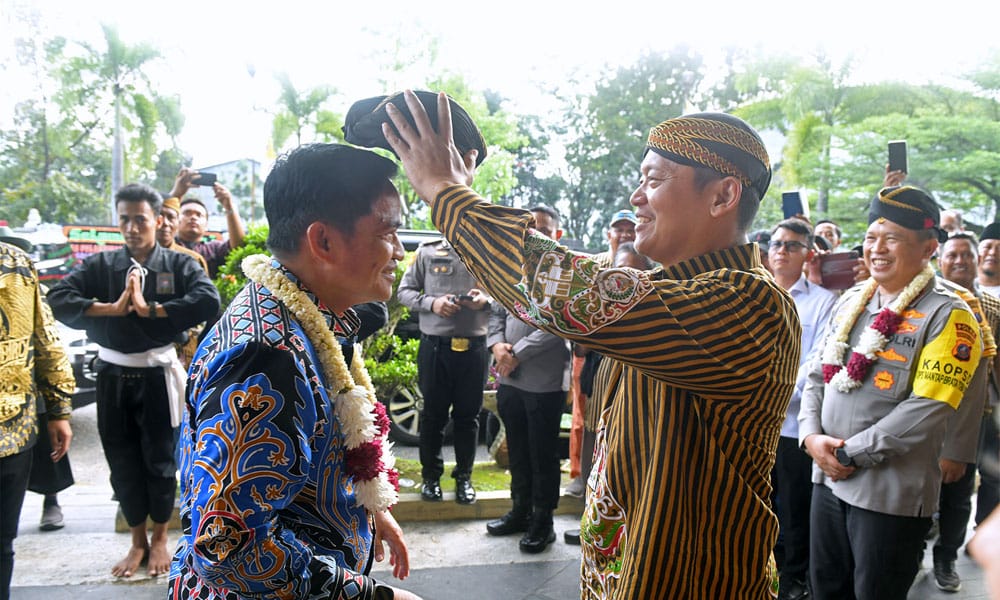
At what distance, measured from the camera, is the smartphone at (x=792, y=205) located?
523cm

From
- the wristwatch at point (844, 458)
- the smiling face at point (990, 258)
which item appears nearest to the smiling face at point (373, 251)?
the wristwatch at point (844, 458)

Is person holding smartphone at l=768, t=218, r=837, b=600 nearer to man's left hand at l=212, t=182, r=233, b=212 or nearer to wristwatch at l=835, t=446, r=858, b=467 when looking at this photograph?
wristwatch at l=835, t=446, r=858, b=467

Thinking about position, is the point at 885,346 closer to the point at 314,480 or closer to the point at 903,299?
the point at 903,299

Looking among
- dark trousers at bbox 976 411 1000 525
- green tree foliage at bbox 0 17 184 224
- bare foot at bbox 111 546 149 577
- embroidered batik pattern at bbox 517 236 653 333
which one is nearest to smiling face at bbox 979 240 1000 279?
dark trousers at bbox 976 411 1000 525

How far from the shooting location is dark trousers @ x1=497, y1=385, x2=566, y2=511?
480 cm

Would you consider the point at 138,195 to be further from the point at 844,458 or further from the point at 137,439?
the point at 844,458

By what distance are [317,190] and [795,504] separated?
3788mm

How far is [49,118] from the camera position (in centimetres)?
2417

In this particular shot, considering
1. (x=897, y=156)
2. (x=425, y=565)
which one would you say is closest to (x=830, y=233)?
(x=897, y=156)

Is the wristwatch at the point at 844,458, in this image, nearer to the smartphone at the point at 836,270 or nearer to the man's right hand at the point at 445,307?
the smartphone at the point at 836,270

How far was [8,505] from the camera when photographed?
10.4 ft

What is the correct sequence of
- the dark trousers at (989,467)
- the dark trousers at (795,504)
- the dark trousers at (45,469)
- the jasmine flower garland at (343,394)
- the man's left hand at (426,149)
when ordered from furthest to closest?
1. the dark trousers at (989,467)
2. the dark trousers at (795,504)
3. the dark trousers at (45,469)
4. the jasmine flower garland at (343,394)
5. the man's left hand at (426,149)

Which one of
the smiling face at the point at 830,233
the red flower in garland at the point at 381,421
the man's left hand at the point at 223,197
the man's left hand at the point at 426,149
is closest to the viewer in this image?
the man's left hand at the point at 426,149

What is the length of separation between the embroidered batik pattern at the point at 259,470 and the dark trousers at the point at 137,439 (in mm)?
2895
